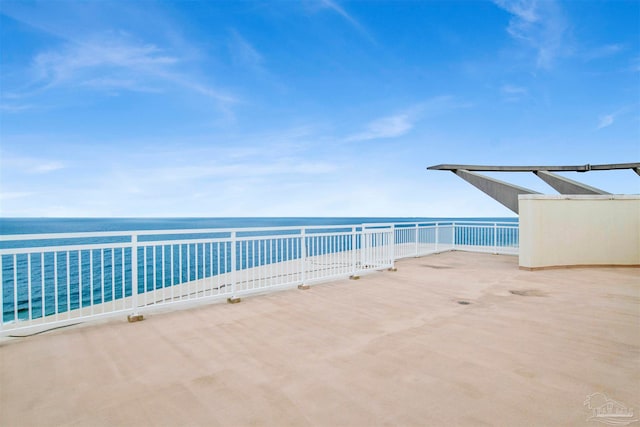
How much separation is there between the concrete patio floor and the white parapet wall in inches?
132

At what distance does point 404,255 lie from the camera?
985 cm

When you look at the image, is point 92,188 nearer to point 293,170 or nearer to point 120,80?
point 293,170

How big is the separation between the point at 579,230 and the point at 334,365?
338 inches

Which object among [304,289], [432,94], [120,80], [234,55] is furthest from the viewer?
[432,94]

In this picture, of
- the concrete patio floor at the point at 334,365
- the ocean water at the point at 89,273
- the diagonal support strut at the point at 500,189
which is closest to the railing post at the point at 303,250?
the ocean water at the point at 89,273

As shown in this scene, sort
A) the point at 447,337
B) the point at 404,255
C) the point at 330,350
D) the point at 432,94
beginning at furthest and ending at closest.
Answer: the point at 432,94 < the point at 404,255 < the point at 447,337 < the point at 330,350

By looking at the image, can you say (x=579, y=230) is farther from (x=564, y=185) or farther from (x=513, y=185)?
(x=564, y=185)

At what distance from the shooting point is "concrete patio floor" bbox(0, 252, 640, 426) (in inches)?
80.3

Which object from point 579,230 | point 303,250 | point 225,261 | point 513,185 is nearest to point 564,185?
point 513,185

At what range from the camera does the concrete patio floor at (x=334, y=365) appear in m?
2.04

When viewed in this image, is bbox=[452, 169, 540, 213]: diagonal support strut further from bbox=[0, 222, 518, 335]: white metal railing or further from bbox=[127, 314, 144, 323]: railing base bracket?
bbox=[127, 314, 144, 323]: railing base bracket

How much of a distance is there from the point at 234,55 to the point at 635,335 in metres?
15.0

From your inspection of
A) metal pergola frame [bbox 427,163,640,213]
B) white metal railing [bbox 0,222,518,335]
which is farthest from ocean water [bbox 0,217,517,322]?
metal pergola frame [bbox 427,163,640,213]

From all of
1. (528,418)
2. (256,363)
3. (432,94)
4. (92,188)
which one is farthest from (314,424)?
(92,188)
